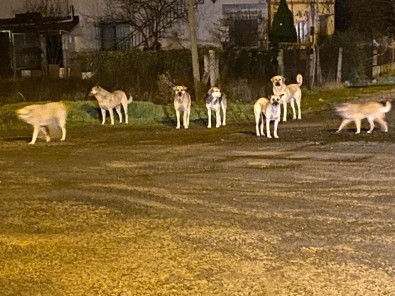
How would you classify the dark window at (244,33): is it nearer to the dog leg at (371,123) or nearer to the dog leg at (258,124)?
the dog leg at (258,124)

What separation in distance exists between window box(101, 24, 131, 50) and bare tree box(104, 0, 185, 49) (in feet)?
0.88

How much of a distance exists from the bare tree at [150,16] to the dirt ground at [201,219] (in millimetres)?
24020

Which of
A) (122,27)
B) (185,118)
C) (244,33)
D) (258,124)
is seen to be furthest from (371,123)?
(122,27)

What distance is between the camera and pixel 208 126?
19578 millimetres

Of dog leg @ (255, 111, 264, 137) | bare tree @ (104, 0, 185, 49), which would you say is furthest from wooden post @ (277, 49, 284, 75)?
dog leg @ (255, 111, 264, 137)

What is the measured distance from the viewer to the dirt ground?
6.84 metres

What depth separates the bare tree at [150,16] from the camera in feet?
128

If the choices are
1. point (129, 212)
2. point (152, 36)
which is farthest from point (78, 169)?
point (152, 36)

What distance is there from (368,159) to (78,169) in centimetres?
480

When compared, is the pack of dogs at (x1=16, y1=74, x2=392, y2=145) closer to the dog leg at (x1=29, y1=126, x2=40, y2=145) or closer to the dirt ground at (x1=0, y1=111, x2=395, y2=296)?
the dog leg at (x1=29, y1=126, x2=40, y2=145)

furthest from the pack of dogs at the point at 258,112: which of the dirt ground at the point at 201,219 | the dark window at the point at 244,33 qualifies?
the dark window at the point at 244,33

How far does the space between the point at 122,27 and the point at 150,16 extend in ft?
5.71

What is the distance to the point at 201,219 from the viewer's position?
9.08 metres

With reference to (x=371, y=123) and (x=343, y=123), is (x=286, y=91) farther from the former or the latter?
(x=371, y=123)
